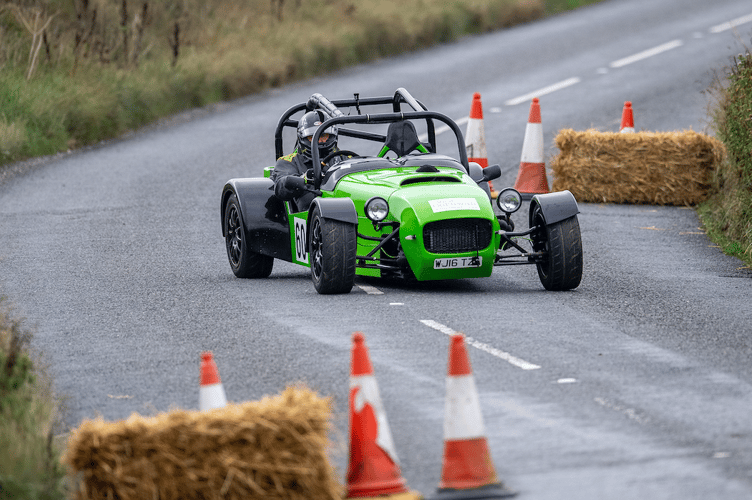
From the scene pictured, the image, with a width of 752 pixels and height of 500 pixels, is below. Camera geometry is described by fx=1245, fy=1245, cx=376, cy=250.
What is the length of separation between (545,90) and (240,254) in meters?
13.3

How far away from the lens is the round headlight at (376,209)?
10125 mm

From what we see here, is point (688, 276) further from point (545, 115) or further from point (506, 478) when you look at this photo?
point (545, 115)

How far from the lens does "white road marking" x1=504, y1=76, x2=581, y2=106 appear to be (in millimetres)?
22859

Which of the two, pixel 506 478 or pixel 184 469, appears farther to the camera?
pixel 506 478

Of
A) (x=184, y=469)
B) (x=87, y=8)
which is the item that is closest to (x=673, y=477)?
(x=184, y=469)

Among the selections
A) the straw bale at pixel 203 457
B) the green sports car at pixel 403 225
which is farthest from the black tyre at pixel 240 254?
the straw bale at pixel 203 457

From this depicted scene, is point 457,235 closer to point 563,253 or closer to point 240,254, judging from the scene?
point 563,253

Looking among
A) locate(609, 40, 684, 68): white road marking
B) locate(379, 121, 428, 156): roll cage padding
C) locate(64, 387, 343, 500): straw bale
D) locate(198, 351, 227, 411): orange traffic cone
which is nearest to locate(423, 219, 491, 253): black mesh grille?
locate(379, 121, 428, 156): roll cage padding

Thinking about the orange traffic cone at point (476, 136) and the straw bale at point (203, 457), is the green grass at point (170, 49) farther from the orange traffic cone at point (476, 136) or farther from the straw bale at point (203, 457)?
the straw bale at point (203, 457)

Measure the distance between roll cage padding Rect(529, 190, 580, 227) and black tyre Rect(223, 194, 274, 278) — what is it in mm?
2734

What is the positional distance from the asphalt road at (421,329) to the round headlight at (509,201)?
2.26 ft

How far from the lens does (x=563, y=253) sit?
10.2m

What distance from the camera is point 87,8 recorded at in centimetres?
2342

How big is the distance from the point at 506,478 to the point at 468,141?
1010 centimetres
